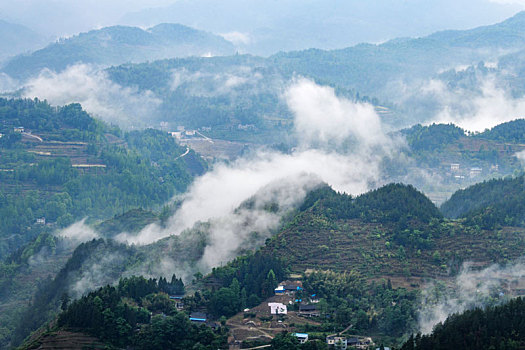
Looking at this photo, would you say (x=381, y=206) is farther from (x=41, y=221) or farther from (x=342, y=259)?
(x=41, y=221)

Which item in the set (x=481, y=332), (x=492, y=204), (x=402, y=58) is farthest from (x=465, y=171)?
(x=402, y=58)

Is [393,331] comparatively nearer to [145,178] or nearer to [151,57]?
[145,178]

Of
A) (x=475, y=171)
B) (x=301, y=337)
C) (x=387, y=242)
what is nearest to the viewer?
(x=301, y=337)

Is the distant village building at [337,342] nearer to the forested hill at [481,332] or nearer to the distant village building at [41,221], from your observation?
the forested hill at [481,332]

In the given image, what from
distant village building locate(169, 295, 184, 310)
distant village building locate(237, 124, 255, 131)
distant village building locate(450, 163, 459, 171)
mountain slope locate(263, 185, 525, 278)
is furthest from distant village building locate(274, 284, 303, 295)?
distant village building locate(237, 124, 255, 131)

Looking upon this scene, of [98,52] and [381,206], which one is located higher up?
[98,52]

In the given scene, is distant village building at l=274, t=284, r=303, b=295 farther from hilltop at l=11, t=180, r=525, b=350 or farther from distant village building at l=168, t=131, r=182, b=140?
distant village building at l=168, t=131, r=182, b=140

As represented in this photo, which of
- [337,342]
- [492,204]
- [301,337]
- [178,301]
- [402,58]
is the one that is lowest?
[337,342]
